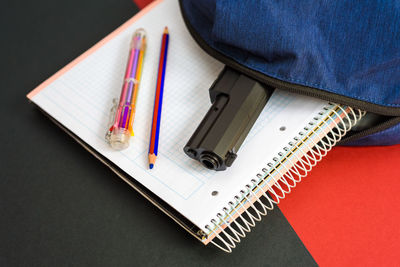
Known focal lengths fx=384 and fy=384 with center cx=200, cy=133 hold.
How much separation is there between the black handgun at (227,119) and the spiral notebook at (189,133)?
23 mm

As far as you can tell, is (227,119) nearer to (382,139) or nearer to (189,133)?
(189,133)

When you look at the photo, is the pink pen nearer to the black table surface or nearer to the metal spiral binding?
the black table surface

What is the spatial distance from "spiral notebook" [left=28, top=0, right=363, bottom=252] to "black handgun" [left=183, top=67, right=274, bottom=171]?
2 centimetres

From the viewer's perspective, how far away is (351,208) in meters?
0.58

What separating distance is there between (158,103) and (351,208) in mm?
341

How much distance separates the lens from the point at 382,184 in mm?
607

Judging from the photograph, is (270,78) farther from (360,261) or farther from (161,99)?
(360,261)

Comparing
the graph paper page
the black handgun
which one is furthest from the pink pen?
the black handgun

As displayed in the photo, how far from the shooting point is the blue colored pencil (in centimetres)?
57

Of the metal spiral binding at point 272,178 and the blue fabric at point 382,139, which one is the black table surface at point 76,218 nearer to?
the metal spiral binding at point 272,178

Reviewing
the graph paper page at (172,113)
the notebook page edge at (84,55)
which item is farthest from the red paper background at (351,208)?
the notebook page edge at (84,55)

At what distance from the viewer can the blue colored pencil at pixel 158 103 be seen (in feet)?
1.87

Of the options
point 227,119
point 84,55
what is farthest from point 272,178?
point 84,55

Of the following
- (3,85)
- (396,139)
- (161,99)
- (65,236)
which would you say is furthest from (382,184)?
(3,85)
